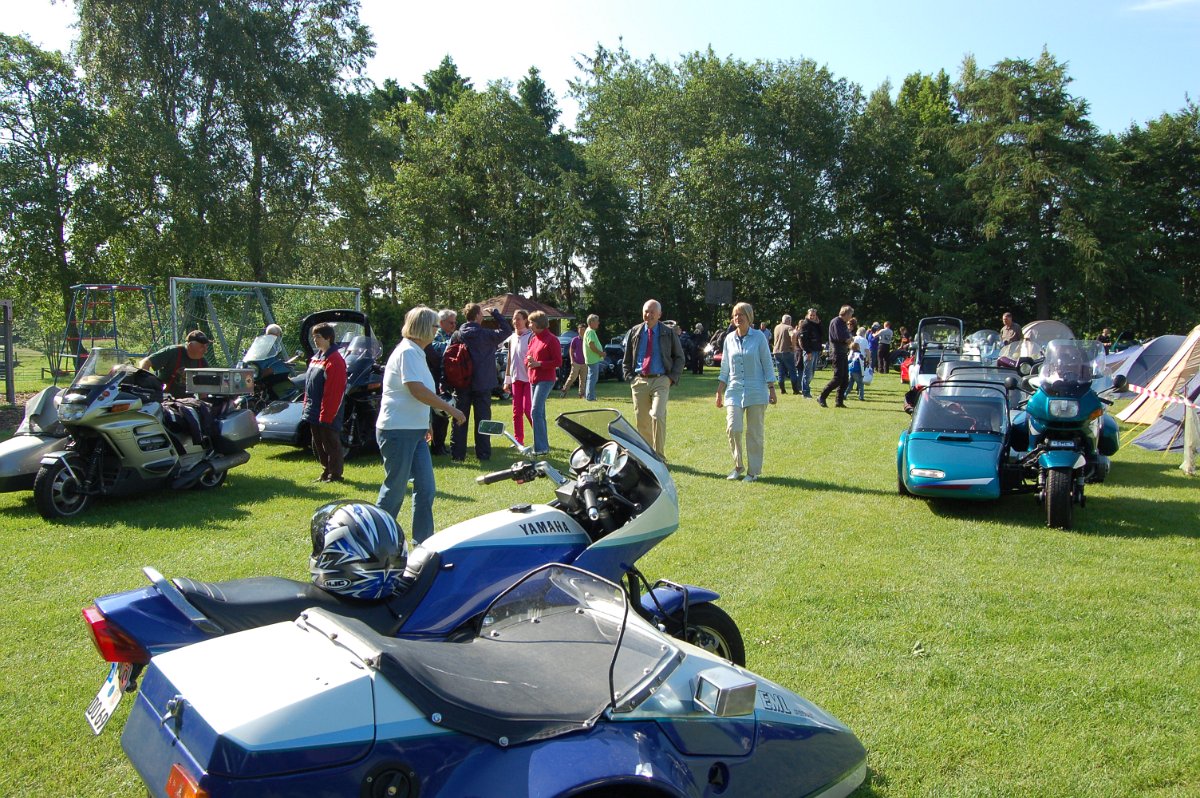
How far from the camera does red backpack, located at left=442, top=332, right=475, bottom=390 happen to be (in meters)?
9.45

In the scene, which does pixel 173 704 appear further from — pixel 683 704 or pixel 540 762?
pixel 683 704

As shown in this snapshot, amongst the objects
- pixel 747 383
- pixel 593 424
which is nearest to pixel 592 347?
pixel 747 383

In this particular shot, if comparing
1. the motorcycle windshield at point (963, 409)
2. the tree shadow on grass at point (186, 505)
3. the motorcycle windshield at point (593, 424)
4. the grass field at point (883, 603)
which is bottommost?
the grass field at point (883, 603)

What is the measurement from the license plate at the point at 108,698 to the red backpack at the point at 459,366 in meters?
6.76

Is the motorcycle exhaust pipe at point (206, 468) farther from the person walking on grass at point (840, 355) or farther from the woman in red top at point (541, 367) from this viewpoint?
the person walking on grass at point (840, 355)

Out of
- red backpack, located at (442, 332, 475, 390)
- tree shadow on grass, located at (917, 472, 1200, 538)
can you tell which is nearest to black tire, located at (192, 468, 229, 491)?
red backpack, located at (442, 332, 475, 390)

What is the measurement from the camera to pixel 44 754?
335 cm

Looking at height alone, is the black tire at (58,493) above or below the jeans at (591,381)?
below

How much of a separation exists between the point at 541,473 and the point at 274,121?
25.2 meters

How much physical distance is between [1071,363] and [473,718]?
24.3 ft

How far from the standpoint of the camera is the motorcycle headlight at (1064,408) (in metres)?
7.25

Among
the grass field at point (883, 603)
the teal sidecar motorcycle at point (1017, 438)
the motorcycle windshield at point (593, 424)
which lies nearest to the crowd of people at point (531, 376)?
the grass field at point (883, 603)

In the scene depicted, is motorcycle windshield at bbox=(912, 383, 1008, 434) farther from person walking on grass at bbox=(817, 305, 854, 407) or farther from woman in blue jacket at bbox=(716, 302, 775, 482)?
person walking on grass at bbox=(817, 305, 854, 407)

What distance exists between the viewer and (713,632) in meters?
3.60
